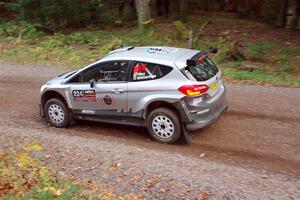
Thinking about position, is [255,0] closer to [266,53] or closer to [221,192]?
[266,53]

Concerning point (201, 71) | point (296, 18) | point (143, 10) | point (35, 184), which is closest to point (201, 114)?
point (201, 71)

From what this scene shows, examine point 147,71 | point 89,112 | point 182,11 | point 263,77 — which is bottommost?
point 263,77

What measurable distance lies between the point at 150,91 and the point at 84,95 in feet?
5.27

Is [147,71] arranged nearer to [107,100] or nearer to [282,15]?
[107,100]

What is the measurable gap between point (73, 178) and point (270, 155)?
3544 millimetres

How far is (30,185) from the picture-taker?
6.00 meters

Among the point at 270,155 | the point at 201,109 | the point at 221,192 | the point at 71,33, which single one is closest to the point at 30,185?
the point at 221,192

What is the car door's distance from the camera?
8188mm

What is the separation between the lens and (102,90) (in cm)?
833

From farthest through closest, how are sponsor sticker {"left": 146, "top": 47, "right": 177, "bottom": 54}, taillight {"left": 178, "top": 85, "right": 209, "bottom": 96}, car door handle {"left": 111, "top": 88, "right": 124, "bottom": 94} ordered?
1. sponsor sticker {"left": 146, "top": 47, "right": 177, "bottom": 54}
2. car door handle {"left": 111, "top": 88, "right": 124, "bottom": 94}
3. taillight {"left": 178, "top": 85, "right": 209, "bottom": 96}

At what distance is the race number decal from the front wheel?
1385mm

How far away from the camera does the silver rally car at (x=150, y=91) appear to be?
25.0 ft

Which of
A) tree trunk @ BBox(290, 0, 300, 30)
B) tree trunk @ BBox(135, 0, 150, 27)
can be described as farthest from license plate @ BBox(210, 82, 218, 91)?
tree trunk @ BBox(290, 0, 300, 30)

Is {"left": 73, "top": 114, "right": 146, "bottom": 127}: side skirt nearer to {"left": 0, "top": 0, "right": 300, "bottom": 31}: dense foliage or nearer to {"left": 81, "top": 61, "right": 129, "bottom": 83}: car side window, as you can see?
{"left": 81, "top": 61, "right": 129, "bottom": 83}: car side window
